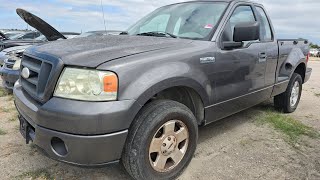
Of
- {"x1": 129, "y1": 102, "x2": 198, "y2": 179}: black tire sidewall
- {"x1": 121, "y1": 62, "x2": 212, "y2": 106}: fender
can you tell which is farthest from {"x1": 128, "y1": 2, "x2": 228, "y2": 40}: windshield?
{"x1": 129, "y1": 102, "x2": 198, "y2": 179}: black tire sidewall

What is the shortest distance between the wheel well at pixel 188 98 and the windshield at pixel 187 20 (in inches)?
24.8

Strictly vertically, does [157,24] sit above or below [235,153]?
above

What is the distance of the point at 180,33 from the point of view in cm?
361

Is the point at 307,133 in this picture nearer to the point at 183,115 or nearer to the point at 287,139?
the point at 287,139

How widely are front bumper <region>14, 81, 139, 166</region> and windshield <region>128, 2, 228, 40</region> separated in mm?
1436

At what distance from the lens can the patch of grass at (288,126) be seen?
4.30m

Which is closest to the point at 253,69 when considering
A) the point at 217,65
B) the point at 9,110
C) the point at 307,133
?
the point at 217,65

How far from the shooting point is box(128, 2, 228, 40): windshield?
3537 mm

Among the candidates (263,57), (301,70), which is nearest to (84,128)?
(263,57)

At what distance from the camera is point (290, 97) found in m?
5.44

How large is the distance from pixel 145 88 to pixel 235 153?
64.5 inches

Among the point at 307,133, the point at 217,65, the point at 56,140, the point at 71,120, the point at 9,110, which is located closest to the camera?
the point at 71,120

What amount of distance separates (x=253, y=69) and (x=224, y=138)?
95cm

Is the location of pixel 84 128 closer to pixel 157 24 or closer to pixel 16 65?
pixel 157 24
